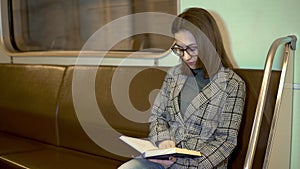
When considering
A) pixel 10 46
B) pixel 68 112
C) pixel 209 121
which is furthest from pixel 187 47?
pixel 10 46

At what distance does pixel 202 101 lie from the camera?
1.75m

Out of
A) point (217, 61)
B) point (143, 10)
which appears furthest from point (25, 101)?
point (217, 61)

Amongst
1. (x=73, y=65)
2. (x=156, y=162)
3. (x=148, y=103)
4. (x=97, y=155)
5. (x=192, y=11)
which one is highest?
(x=192, y=11)

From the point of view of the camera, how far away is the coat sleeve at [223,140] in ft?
5.42

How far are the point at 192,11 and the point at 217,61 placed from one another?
0.27 m

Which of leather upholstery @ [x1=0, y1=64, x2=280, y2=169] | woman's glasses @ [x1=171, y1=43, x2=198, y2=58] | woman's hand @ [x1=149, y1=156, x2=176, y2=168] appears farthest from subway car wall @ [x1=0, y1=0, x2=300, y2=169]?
woman's hand @ [x1=149, y1=156, x2=176, y2=168]

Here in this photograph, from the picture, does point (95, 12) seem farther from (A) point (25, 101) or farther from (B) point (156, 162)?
(B) point (156, 162)

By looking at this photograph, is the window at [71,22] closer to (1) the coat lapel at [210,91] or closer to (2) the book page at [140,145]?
(1) the coat lapel at [210,91]

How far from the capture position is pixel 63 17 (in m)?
3.20

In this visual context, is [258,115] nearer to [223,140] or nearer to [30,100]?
[223,140]

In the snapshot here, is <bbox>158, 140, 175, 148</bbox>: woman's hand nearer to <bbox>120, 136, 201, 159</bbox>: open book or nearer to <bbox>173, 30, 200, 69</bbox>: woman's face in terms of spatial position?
<bbox>120, 136, 201, 159</bbox>: open book

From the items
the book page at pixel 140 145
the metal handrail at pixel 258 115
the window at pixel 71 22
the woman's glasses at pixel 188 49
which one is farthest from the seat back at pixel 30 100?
the metal handrail at pixel 258 115

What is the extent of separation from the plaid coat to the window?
0.68 metres

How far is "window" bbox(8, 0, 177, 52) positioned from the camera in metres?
2.53
